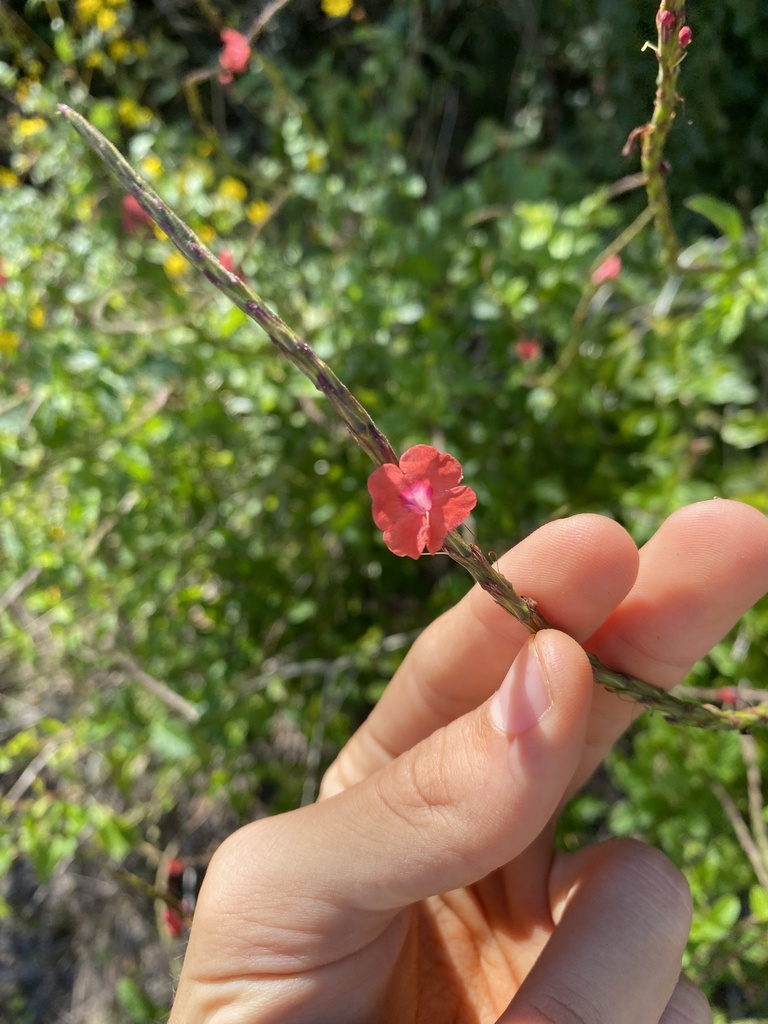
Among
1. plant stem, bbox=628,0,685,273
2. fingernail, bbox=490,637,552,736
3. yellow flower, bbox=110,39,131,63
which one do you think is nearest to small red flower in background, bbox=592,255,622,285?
plant stem, bbox=628,0,685,273

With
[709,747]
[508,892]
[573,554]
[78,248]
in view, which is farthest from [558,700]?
[78,248]

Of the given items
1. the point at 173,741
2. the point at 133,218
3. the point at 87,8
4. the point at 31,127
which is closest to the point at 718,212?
the point at 133,218

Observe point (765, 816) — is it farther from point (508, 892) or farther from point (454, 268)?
point (454, 268)

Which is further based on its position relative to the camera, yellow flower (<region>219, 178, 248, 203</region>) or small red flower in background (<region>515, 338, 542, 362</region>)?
yellow flower (<region>219, 178, 248, 203</region>)

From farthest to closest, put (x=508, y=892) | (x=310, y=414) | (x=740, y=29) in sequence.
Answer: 1. (x=310, y=414)
2. (x=740, y=29)
3. (x=508, y=892)

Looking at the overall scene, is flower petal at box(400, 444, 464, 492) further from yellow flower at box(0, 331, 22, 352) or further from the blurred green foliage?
yellow flower at box(0, 331, 22, 352)

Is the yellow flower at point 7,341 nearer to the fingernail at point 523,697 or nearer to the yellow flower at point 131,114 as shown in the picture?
the yellow flower at point 131,114

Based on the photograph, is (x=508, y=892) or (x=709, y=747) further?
(x=709, y=747)

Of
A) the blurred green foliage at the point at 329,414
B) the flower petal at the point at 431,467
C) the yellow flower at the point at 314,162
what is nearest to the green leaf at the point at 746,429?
the blurred green foliage at the point at 329,414
